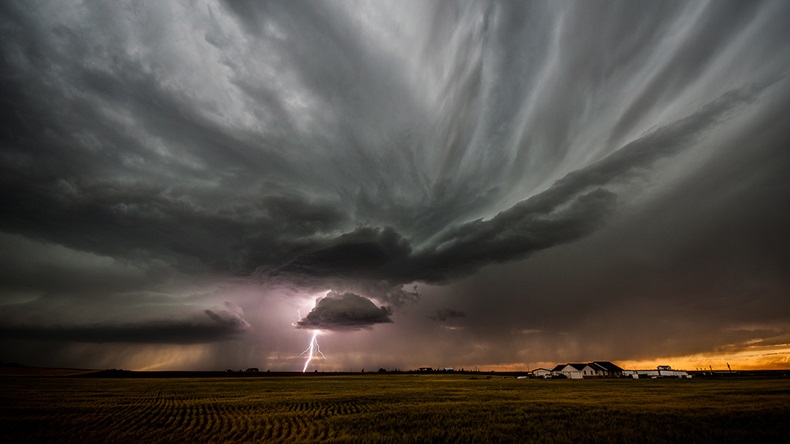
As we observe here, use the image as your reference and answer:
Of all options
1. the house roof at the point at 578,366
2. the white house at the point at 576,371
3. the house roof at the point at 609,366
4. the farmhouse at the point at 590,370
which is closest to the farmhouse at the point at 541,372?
the farmhouse at the point at 590,370

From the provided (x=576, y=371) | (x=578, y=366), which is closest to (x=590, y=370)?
(x=578, y=366)

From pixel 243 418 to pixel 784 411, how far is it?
143 ft

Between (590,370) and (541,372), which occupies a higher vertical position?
(590,370)

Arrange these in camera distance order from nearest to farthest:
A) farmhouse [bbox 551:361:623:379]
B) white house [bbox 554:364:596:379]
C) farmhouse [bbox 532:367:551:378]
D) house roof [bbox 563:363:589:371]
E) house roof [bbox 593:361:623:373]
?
white house [bbox 554:364:596:379] → farmhouse [bbox 551:361:623:379] → house roof [bbox 563:363:589:371] → farmhouse [bbox 532:367:551:378] → house roof [bbox 593:361:623:373]

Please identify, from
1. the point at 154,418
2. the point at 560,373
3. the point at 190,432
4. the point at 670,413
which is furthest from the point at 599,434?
the point at 560,373

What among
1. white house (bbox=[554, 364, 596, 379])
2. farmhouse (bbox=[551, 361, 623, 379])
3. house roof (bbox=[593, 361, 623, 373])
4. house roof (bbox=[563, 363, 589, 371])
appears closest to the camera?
white house (bbox=[554, 364, 596, 379])

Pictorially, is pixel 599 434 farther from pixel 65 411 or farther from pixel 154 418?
pixel 65 411

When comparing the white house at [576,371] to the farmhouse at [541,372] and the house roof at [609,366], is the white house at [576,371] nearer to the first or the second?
the farmhouse at [541,372]

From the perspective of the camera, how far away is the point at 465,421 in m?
26.6

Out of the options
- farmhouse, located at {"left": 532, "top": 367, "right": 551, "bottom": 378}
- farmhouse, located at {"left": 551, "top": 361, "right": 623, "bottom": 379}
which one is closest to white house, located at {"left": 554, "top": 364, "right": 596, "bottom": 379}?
farmhouse, located at {"left": 551, "top": 361, "right": 623, "bottom": 379}

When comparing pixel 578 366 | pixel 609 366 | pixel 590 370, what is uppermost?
pixel 609 366

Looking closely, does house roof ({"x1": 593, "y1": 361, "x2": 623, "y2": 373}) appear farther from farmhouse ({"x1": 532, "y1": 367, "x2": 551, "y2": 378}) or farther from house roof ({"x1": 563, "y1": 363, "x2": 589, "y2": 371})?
farmhouse ({"x1": 532, "y1": 367, "x2": 551, "y2": 378})

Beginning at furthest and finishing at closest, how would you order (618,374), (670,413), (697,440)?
(618,374) < (670,413) < (697,440)

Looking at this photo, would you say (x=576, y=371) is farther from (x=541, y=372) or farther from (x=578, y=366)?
(x=541, y=372)
